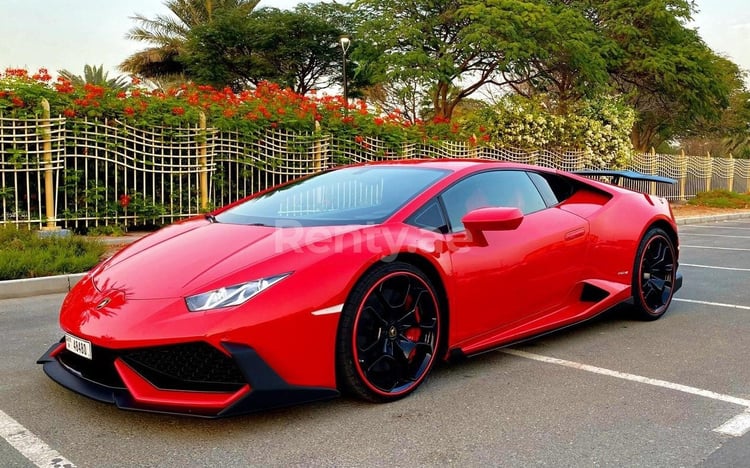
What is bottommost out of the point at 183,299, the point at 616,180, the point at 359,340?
the point at 359,340

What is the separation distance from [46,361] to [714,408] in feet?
10.6

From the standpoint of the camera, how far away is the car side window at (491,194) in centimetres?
386

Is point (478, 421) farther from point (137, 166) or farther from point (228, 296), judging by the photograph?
point (137, 166)

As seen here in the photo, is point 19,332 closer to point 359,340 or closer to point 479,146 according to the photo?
point 359,340

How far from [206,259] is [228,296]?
0.38 m

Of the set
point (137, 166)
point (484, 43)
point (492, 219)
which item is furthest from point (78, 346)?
point (484, 43)

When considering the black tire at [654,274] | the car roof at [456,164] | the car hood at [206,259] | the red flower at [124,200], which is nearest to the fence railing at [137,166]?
the red flower at [124,200]

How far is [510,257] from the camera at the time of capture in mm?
3877

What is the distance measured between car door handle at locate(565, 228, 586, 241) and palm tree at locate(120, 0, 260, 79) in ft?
119

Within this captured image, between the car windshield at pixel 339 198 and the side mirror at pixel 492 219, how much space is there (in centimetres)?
35

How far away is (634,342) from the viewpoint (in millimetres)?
4531

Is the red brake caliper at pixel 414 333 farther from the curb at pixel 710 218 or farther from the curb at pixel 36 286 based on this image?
the curb at pixel 710 218

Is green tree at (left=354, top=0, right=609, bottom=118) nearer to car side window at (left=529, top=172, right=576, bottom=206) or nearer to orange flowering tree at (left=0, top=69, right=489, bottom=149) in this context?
orange flowering tree at (left=0, top=69, right=489, bottom=149)

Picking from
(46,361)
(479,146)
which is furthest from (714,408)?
(479,146)
